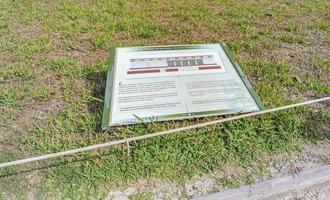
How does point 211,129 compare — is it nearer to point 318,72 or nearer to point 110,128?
point 110,128

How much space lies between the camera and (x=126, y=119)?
99.8 inches

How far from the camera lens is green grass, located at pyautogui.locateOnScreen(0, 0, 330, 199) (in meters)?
2.40

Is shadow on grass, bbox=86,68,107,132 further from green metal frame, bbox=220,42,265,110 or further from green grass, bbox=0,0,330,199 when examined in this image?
green metal frame, bbox=220,42,265,110

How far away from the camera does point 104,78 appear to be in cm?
329

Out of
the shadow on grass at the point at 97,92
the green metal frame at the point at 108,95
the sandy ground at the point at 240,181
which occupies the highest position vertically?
the green metal frame at the point at 108,95

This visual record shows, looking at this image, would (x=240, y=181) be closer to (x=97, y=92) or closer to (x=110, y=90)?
(x=110, y=90)

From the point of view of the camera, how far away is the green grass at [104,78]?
7.86 feet

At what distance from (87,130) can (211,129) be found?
38.7 inches

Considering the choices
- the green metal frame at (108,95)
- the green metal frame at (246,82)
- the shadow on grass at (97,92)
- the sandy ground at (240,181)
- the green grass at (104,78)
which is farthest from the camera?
the shadow on grass at (97,92)

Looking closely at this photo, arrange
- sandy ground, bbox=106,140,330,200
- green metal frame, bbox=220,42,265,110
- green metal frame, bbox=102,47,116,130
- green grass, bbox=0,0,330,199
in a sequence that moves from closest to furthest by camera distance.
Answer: sandy ground, bbox=106,140,330,200, green grass, bbox=0,0,330,199, green metal frame, bbox=102,47,116,130, green metal frame, bbox=220,42,265,110

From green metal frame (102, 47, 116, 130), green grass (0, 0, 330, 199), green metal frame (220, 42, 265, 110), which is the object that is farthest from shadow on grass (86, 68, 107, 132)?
green metal frame (220, 42, 265, 110)

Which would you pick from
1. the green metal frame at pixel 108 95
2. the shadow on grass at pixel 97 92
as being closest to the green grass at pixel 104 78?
the shadow on grass at pixel 97 92

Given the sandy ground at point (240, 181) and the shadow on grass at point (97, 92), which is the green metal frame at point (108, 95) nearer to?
the shadow on grass at point (97, 92)

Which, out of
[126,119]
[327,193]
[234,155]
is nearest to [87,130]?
[126,119]
